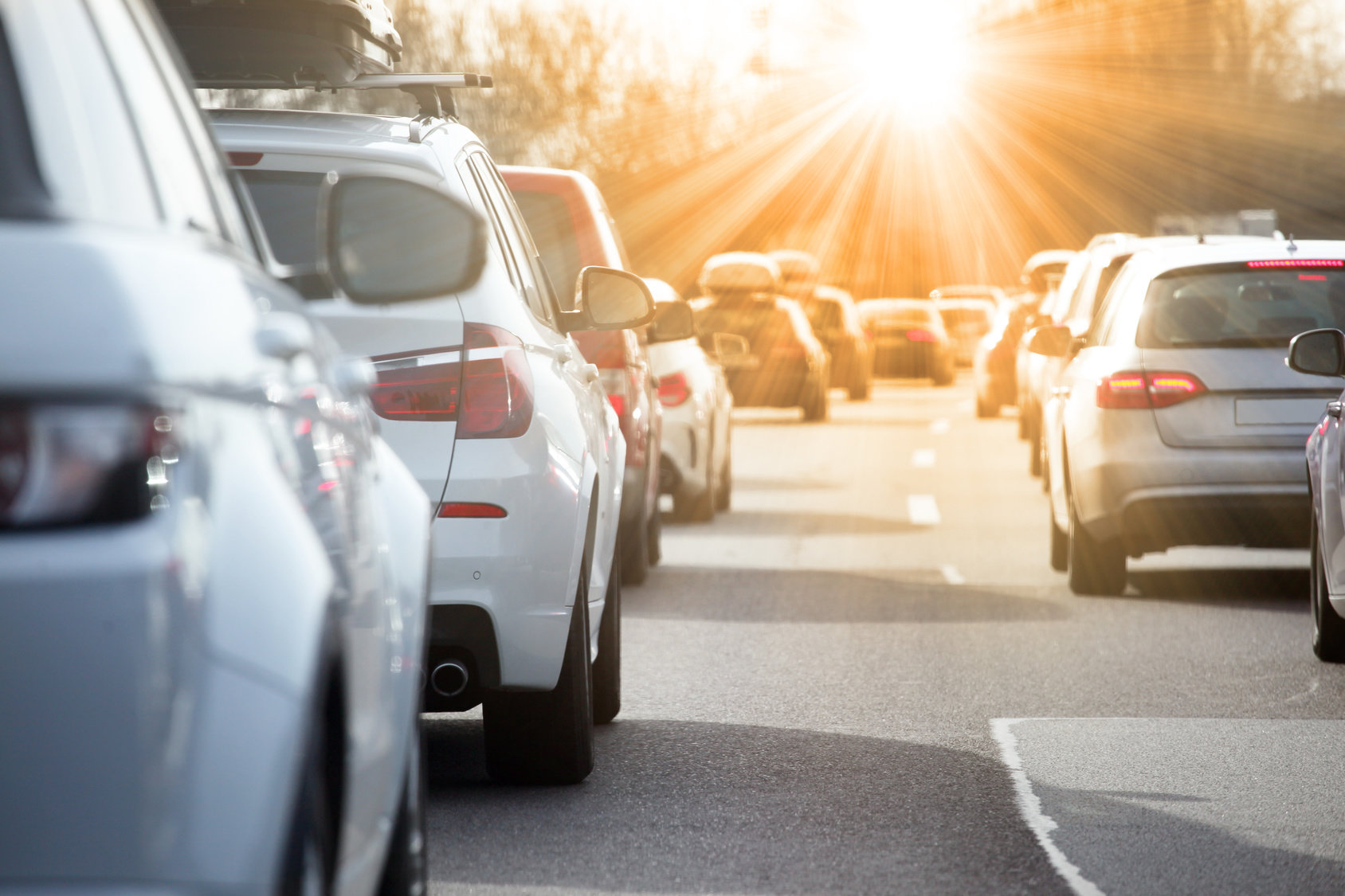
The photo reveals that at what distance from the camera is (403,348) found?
532 centimetres

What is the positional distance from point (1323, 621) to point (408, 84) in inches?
166

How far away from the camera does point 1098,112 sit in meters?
58.7

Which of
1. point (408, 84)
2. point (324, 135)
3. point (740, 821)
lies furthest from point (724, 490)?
point (324, 135)

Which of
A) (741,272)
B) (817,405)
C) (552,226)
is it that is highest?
(552,226)

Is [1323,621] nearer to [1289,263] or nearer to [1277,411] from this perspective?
[1277,411]

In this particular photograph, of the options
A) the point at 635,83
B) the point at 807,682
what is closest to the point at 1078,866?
the point at 807,682

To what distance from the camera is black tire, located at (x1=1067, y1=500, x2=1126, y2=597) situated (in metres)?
11.0

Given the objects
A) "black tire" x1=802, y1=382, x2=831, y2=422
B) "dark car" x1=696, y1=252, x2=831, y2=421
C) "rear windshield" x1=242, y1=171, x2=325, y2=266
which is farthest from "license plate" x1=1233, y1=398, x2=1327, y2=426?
"black tire" x1=802, y1=382, x2=831, y2=422

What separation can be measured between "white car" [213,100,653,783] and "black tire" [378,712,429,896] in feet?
5.89

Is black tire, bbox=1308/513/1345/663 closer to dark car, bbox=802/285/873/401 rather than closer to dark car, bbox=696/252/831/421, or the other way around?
dark car, bbox=696/252/831/421

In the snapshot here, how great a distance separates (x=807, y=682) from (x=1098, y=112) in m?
52.6

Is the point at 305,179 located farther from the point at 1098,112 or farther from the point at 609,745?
the point at 1098,112

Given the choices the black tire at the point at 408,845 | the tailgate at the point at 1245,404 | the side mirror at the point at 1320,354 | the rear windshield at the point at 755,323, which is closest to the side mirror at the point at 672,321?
the tailgate at the point at 1245,404

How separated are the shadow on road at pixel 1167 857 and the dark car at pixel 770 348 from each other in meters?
17.4
